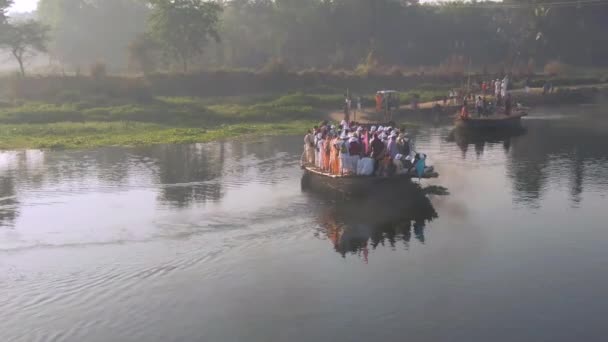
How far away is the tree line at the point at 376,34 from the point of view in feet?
245

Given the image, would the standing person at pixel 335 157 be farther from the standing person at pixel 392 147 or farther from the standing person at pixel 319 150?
the standing person at pixel 392 147

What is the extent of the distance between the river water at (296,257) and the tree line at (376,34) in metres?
46.9

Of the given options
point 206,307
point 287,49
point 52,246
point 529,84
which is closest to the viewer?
point 206,307

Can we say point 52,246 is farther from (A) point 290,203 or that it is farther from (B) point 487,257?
(B) point 487,257

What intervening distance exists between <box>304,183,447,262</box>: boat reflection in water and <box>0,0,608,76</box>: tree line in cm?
4848

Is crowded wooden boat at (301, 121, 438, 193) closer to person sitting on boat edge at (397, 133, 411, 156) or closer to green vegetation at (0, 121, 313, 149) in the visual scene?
person sitting on boat edge at (397, 133, 411, 156)

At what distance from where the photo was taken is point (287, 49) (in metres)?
75.9

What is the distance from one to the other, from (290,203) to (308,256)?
534 centimetres

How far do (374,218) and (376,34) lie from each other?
58.3 m

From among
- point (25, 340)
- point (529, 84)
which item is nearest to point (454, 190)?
point (25, 340)

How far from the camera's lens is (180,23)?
56344 millimetres

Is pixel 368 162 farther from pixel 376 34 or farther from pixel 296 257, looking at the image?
pixel 376 34

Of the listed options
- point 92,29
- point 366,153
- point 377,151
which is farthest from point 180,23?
point 377,151

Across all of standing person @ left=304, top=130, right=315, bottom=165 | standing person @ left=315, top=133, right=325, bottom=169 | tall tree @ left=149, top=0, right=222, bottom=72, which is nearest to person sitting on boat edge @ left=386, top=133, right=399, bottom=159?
standing person @ left=315, top=133, right=325, bottom=169
